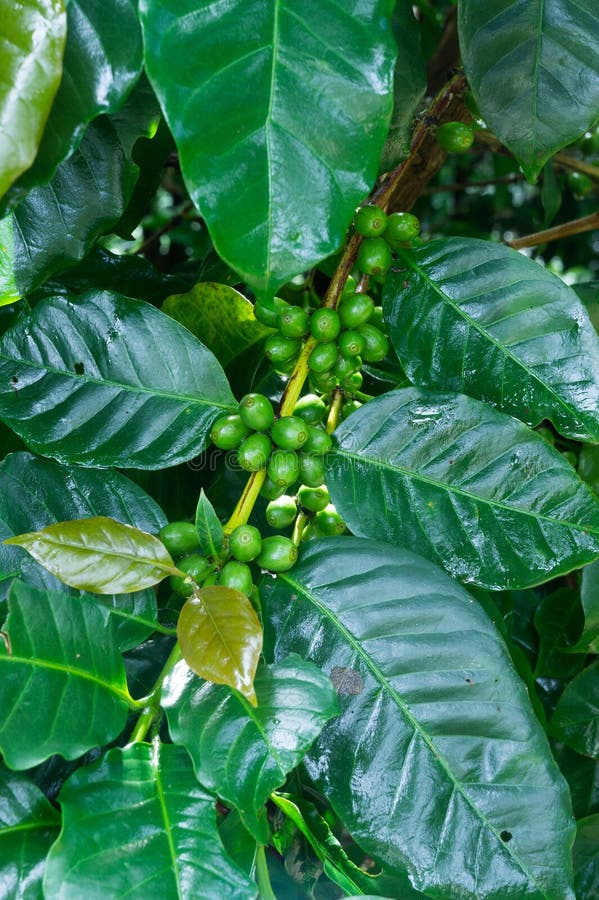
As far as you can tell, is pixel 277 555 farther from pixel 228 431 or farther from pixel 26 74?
pixel 26 74

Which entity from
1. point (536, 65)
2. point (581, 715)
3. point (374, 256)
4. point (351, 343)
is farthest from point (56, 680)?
point (536, 65)

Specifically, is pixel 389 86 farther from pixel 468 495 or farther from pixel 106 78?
pixel 468 495

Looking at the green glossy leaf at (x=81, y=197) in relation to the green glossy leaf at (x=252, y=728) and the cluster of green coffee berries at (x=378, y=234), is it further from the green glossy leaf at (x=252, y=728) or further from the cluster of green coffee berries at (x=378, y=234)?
the green glossy leaf at (x=252, y=728)

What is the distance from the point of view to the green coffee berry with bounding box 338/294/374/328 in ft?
3.07

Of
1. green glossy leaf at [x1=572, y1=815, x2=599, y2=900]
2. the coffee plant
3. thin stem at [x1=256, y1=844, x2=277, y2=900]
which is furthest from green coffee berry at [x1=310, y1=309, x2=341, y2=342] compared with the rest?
green glossy leaf at [x1=572, y1=815, x2=599, y2=900]

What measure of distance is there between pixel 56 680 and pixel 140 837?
141mm

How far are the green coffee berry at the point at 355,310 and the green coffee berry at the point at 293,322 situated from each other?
47 millimetres

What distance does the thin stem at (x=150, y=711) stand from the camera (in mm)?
768

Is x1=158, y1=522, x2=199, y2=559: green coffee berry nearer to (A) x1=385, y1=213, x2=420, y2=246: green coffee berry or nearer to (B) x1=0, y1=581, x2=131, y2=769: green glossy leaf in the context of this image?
(B) x1=0, y1=581, x2=131, y2=769: green glossy leaf

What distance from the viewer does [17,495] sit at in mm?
876

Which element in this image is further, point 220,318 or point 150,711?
point 220,318

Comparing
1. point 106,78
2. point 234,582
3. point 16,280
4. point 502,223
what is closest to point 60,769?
point 234,582

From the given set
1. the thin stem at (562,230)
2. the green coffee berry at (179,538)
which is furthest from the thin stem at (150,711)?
the thin stem at (562,230)

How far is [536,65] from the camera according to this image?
2.91 feet
